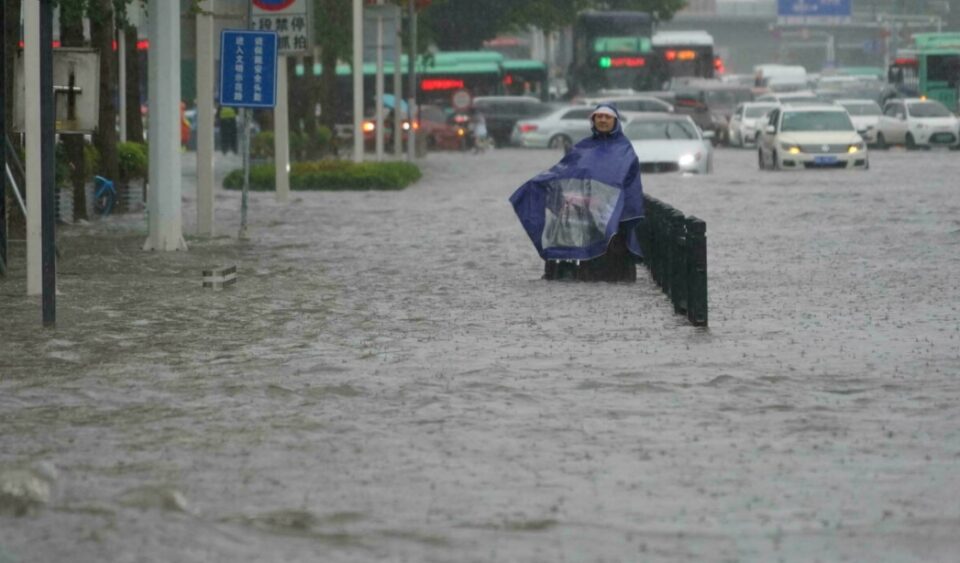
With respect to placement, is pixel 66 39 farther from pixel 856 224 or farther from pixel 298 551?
pixel 298 551

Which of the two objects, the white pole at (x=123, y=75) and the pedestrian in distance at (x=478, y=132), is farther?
the pedestrian in distance at (x=478, y=132)

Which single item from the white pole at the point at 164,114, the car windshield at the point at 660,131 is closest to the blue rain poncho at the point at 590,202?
the white pole at the point at 164,114

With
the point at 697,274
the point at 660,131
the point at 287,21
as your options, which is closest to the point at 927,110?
the point at 660,131

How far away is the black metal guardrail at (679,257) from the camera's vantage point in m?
13.9

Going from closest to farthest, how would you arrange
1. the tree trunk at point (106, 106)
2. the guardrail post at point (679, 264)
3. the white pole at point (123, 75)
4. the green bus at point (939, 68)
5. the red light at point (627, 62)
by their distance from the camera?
the guardrail post at point (679, 264)
the tree trunk at point (106, 106)
the white pole at point (123, 75)
the green bus at point (939, 68)
the red light at point (627, 62)

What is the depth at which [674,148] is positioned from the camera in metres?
42.8

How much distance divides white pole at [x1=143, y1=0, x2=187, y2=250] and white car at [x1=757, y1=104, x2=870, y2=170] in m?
25.3

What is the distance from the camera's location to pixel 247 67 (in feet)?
76.1

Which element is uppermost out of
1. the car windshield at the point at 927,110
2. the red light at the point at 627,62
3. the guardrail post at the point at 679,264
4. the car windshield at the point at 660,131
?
the red light at the point at 627,62

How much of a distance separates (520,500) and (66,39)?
1832 cm

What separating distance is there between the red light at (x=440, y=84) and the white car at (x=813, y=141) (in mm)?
39110

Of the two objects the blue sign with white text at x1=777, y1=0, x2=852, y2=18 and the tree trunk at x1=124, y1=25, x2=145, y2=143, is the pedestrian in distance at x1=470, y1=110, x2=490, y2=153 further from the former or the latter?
the blue sign with white text at x1=777, y1=0, x2=852, y2=18

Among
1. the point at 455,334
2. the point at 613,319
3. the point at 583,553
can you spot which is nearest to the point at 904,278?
the point at 613,319

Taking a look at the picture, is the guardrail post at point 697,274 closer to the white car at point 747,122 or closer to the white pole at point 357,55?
the white pole at point 357,55
